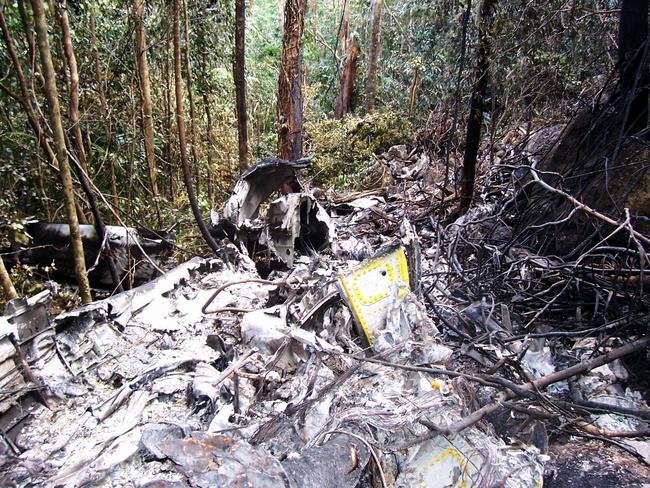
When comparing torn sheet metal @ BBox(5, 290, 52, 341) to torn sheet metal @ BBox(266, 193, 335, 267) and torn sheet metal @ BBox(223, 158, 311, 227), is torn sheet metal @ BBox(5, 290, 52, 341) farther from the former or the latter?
torn sheet metal @ BBox(266, 193, 335, 267)

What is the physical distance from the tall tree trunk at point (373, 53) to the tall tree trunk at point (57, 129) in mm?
10315

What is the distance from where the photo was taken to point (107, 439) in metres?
1.97

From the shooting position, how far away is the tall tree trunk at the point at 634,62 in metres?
3.85

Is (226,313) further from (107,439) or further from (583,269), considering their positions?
(583,269)

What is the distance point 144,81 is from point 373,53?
28.7 ft

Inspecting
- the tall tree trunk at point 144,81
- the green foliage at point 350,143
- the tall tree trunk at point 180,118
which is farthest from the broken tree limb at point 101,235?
the green foliage at point 350,143

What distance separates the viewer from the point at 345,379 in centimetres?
238

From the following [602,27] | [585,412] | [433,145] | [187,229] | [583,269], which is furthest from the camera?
[433,145]

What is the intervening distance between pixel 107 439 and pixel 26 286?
2.56 meters

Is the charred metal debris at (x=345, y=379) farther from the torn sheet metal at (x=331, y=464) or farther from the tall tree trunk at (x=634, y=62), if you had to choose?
the tall tree trunk at (x=634, y=62)

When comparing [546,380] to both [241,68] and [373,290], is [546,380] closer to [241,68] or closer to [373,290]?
[373,290]

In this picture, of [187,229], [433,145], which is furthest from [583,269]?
[433,145]

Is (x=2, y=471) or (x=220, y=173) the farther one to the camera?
(x=220, y=173)

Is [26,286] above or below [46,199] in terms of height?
below
